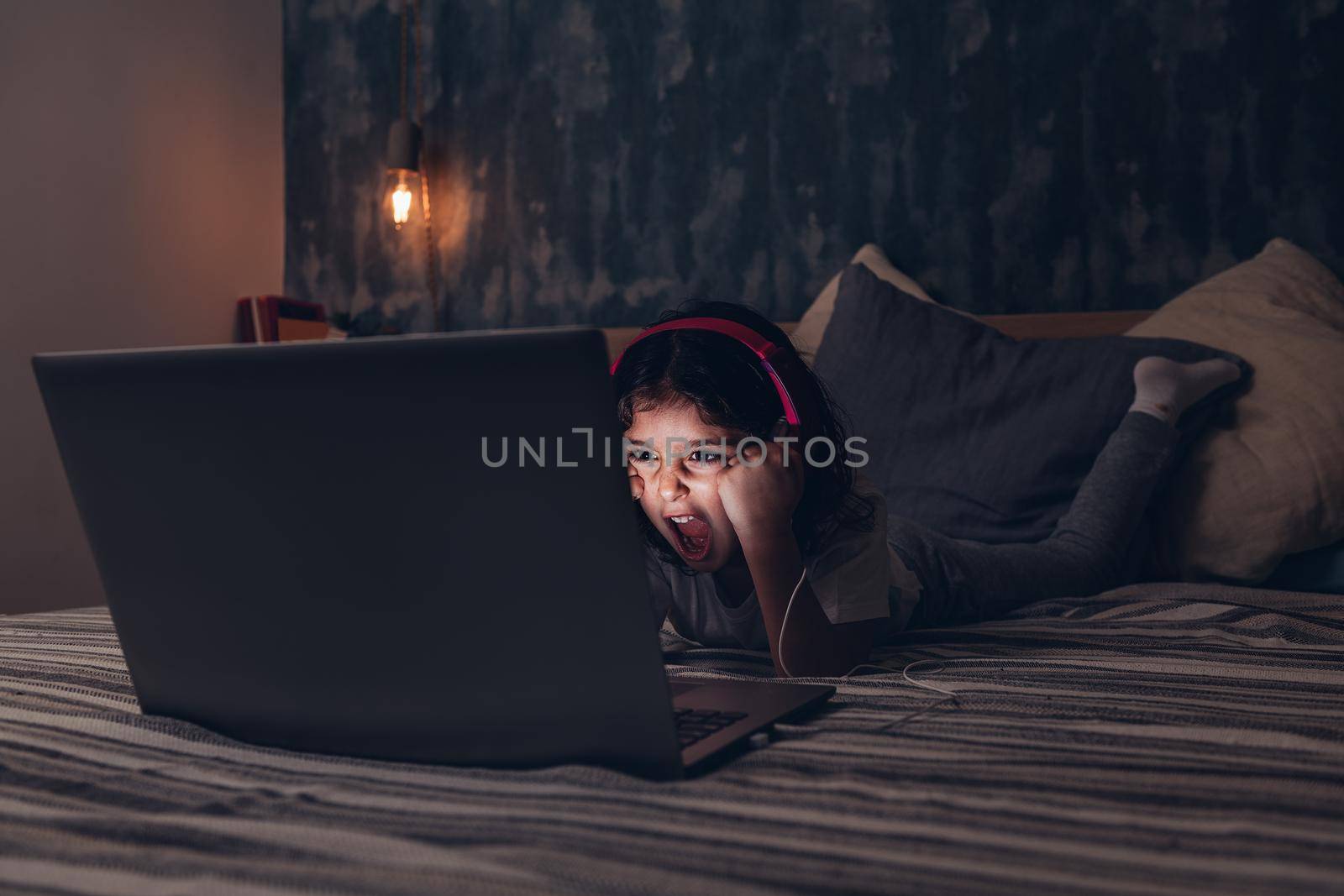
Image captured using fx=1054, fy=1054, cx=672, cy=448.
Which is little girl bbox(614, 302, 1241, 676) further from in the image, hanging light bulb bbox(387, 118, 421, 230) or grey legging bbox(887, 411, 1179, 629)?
hanging light bulb bbox(387, 118, 421, 230)

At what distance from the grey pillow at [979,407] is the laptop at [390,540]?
3.30ft

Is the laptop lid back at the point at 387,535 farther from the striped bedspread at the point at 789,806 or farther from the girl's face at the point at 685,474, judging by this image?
the girl's face at the point at 685,474

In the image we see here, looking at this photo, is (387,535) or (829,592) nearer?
(387,535)

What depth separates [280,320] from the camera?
254 cm

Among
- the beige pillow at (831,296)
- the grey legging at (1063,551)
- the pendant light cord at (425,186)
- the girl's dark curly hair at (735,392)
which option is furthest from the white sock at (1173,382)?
the pendant light cord at (425,186)

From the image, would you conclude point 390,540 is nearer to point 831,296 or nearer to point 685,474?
point 685,474

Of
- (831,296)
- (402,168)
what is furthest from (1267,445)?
(402,168)

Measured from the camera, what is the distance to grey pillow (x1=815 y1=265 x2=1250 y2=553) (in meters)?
1.60

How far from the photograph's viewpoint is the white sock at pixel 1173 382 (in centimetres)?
151

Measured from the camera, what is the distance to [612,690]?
0.60m

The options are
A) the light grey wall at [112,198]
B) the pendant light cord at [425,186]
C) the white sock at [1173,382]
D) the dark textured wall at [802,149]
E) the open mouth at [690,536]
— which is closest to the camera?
the open mouth at [690,536]

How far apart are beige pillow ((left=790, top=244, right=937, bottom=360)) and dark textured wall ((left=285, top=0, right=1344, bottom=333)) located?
0.33 ft

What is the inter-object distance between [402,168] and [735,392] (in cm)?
171

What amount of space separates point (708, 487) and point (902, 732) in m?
0.36
